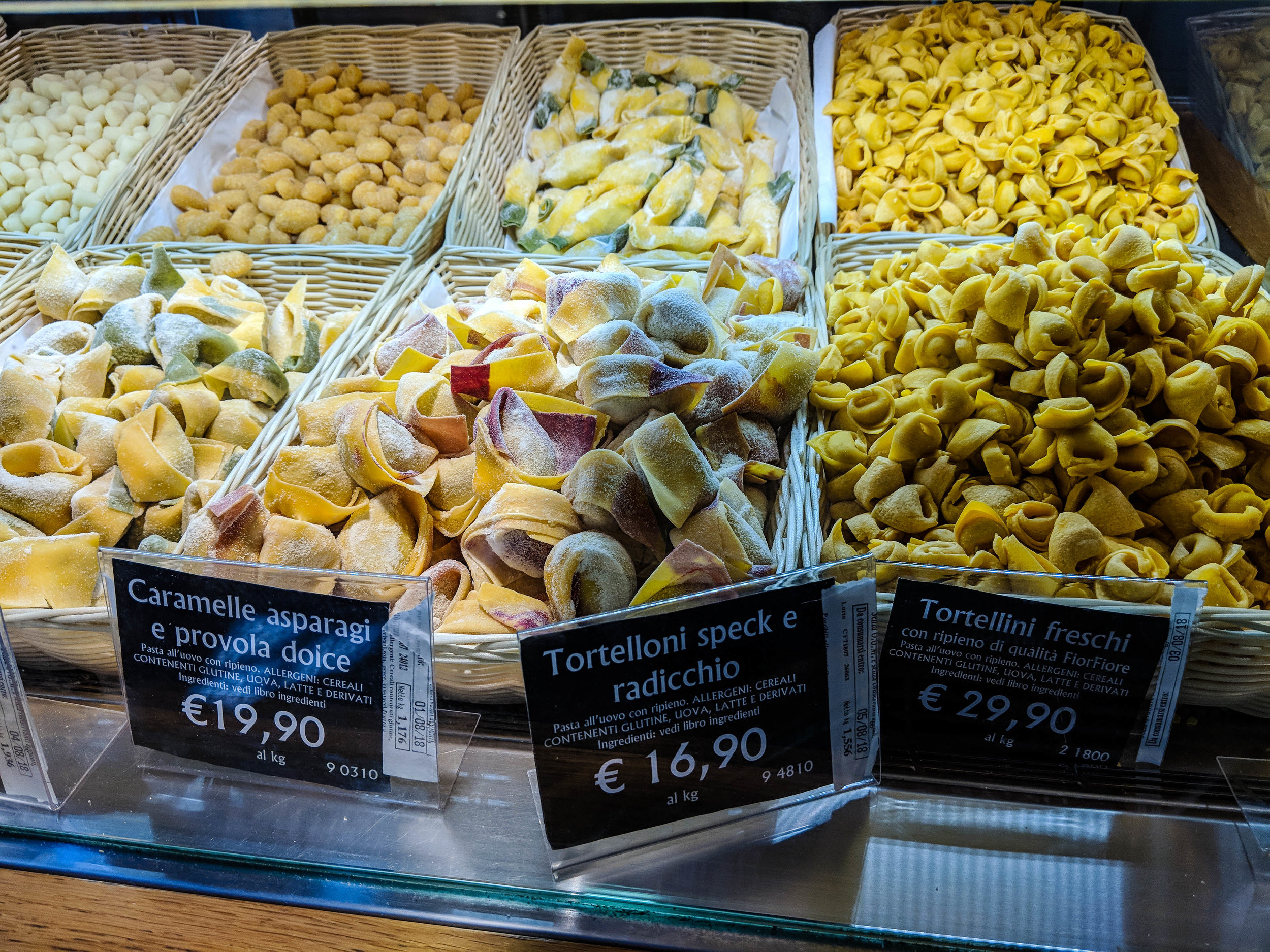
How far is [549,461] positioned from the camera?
877 mm

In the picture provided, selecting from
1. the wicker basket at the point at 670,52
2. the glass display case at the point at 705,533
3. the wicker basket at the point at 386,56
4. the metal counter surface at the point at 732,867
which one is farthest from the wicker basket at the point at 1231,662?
the wicker basket at the point at 386,56

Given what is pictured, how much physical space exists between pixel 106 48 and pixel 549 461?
6.67ft

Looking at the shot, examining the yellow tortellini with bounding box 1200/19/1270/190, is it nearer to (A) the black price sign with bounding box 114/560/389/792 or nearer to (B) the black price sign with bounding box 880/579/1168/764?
(B) the black price sign with bounding box 880/579/1168/764

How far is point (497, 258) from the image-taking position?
56.9 inches

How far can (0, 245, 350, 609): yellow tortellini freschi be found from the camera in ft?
3.22

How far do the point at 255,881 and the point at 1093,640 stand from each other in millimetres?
606

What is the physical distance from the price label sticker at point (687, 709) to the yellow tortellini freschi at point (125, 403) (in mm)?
514


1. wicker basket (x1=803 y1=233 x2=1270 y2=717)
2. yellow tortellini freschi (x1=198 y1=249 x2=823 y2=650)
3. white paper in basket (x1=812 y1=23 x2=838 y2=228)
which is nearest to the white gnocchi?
yellow tortellini freschi (x1=198 y1=249 x2=823 y2=650)

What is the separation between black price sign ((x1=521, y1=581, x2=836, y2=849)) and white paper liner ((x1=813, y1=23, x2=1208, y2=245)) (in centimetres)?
103

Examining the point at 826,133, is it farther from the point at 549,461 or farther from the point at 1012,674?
the point at 1012,674

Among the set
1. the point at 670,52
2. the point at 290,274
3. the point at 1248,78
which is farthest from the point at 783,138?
the point at 290,274

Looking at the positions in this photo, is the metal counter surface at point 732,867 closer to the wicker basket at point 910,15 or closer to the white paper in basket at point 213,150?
the wicker basket at point 910,15

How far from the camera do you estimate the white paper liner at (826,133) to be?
4.97 ft

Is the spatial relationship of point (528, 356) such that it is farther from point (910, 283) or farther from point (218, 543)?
point (910, 283)
